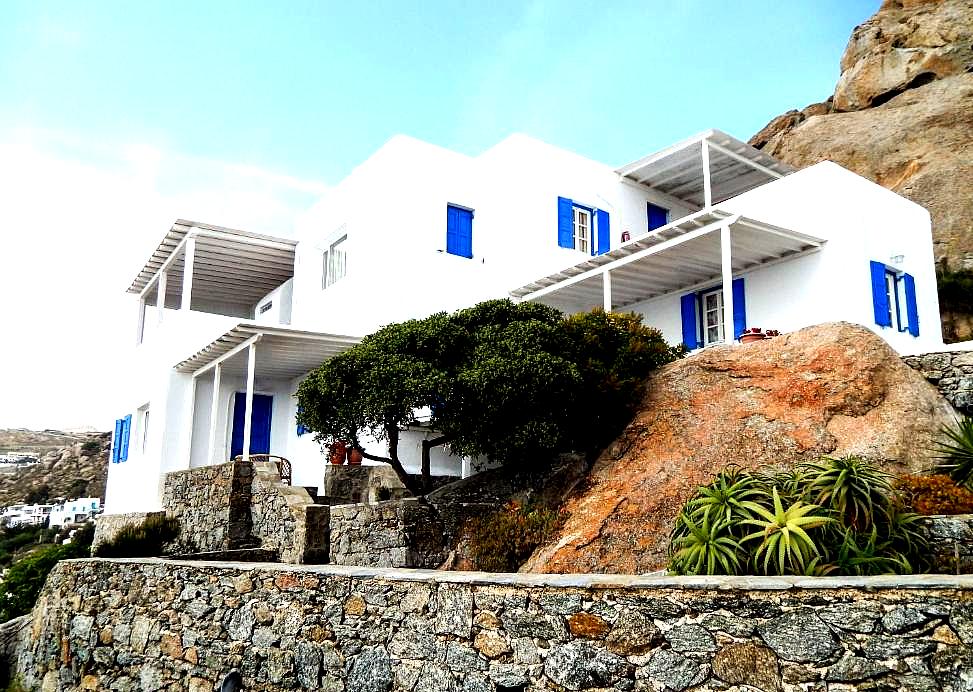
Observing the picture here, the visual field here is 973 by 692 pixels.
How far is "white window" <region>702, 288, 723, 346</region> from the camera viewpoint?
645 inches

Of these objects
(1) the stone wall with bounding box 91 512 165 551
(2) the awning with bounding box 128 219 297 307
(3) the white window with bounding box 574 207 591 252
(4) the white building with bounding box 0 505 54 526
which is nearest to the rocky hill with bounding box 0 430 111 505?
(4) the white building with bounding box 0 505 54 526

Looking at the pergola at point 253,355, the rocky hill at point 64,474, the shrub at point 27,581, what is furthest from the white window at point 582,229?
the rocky hill at point 64,474

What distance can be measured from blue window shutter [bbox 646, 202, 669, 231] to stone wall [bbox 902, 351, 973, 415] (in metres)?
10.7

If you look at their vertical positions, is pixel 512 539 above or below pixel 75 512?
above

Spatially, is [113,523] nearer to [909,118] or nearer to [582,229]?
[582,229]

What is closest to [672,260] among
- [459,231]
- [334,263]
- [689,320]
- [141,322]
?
[689,320]

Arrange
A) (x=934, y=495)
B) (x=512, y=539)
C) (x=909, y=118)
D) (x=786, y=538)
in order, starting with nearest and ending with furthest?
(x=786, y=538) < (x=934, y=495) < (x=512, y=539) < (x=909, y=118)

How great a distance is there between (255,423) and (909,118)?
24.3 metres

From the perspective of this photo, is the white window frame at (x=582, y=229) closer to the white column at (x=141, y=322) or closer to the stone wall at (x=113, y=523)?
the stone wall at (x=113, y=523)

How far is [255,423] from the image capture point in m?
19.5

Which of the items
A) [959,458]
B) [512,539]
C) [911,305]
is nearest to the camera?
[959,458]

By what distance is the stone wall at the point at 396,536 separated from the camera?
10.5 m

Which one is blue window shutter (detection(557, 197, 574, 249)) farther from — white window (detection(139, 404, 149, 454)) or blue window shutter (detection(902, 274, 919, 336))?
white window (detection(139, 404, 149, 454))

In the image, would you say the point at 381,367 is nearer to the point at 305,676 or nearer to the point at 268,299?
the point at 305,676
